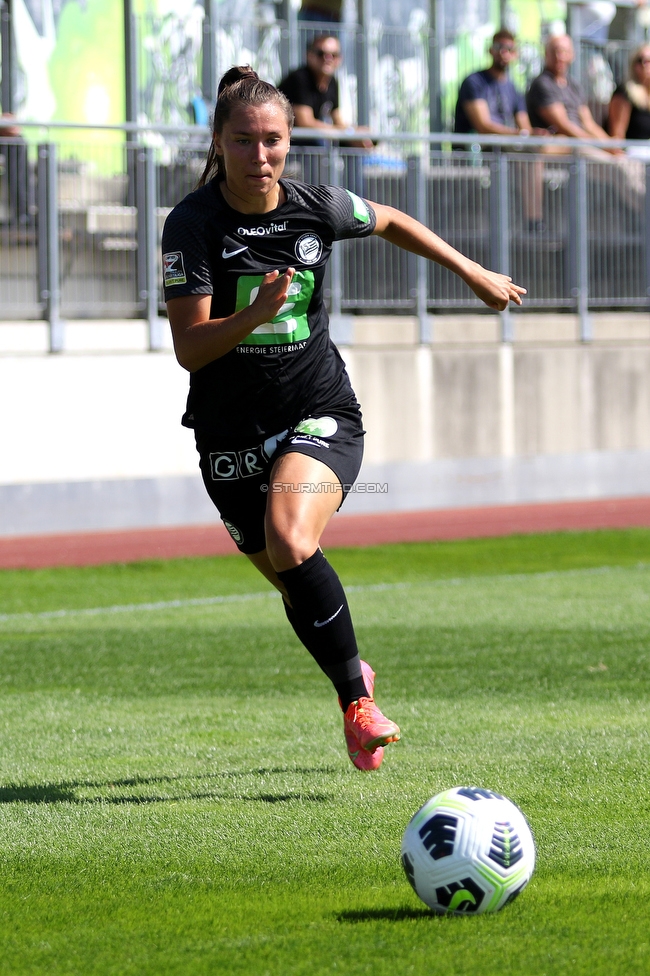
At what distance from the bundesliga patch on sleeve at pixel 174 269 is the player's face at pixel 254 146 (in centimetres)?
32

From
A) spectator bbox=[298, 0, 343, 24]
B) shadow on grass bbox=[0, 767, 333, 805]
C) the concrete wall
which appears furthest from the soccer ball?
spectator bbox=[298, 0, 343, 24]

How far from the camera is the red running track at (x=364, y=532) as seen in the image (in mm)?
13492

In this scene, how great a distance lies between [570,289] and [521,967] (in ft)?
46.7

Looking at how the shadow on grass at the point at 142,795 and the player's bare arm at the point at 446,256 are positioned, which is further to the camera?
the player's bare arm at the point at 446,256

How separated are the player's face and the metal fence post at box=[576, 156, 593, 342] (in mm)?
12165

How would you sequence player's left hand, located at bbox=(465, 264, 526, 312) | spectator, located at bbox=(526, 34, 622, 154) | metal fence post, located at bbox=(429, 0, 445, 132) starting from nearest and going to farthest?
player's left hand, located at bbox=(465, 264, 526, 312)
spectator, located at bbox=(526, 34, 622, 154)
metal fence post, located at bbox=(429, 0, 445, 132)

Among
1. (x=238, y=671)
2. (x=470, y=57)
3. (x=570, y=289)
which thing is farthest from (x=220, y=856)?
(x=470, y=57)

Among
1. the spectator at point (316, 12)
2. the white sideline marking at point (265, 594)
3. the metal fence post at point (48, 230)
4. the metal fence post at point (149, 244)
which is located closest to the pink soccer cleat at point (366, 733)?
the white sideline marking at point (265, 594)

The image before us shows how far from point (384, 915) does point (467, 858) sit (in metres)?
0.27

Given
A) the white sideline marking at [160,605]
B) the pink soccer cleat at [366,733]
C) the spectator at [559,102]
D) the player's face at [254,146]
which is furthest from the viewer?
the spectator at [559,102]

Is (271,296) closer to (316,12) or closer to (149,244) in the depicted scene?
(149,244)

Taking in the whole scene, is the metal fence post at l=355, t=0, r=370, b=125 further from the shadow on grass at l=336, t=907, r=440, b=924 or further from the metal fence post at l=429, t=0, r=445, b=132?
the shadow on grass at l=336, t=907, r=440, b=924

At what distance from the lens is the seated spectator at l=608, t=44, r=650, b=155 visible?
680 inches

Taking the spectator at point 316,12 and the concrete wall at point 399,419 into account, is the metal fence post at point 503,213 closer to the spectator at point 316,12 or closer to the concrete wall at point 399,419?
the concrete wall at point 399,419
